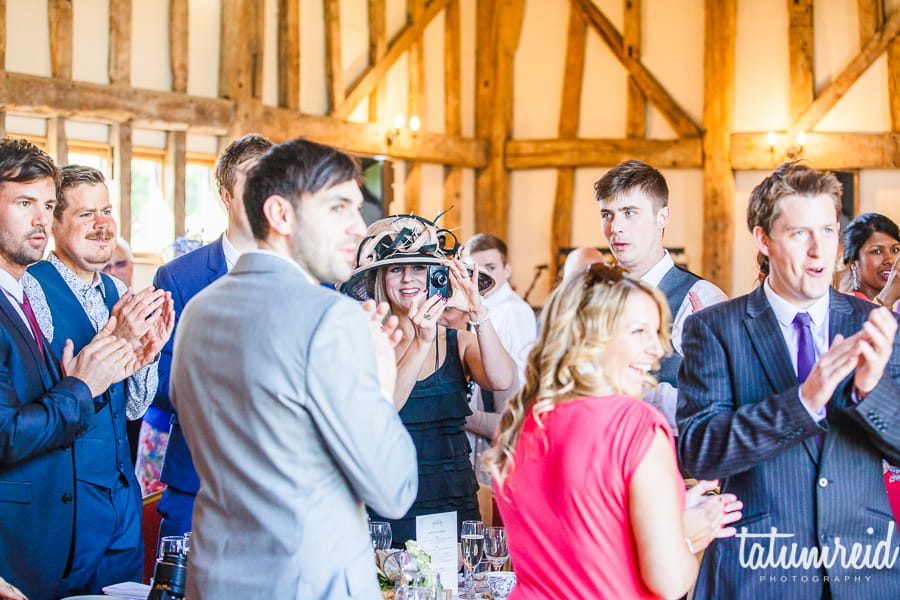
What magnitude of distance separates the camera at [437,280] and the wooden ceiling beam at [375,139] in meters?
5.77

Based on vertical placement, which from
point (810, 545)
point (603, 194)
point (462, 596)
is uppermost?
point (603, 194)

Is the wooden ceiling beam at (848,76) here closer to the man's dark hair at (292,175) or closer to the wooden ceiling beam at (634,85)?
the wooden ceiling beam at (634,85)

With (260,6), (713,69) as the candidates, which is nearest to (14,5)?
(260,6)

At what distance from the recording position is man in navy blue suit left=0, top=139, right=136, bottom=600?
2.80 metres

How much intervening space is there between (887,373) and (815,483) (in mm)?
289

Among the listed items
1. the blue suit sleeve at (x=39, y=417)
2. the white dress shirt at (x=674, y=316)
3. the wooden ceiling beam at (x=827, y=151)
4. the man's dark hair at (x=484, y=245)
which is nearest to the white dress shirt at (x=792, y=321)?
the white dress shirt at (x=674, y=316)

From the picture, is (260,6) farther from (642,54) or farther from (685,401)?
(685,401)

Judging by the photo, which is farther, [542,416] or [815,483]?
[815,483]

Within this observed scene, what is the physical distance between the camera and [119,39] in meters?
8.07

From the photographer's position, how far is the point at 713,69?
1000 cm

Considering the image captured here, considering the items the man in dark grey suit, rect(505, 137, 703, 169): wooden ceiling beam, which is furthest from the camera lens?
rect(505, 137, 703, 169): wooden ceiling beam

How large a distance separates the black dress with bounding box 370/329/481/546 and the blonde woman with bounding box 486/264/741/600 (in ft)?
3.28

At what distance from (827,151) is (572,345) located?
840cm

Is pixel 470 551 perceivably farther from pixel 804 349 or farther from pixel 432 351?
pixel 804 349
